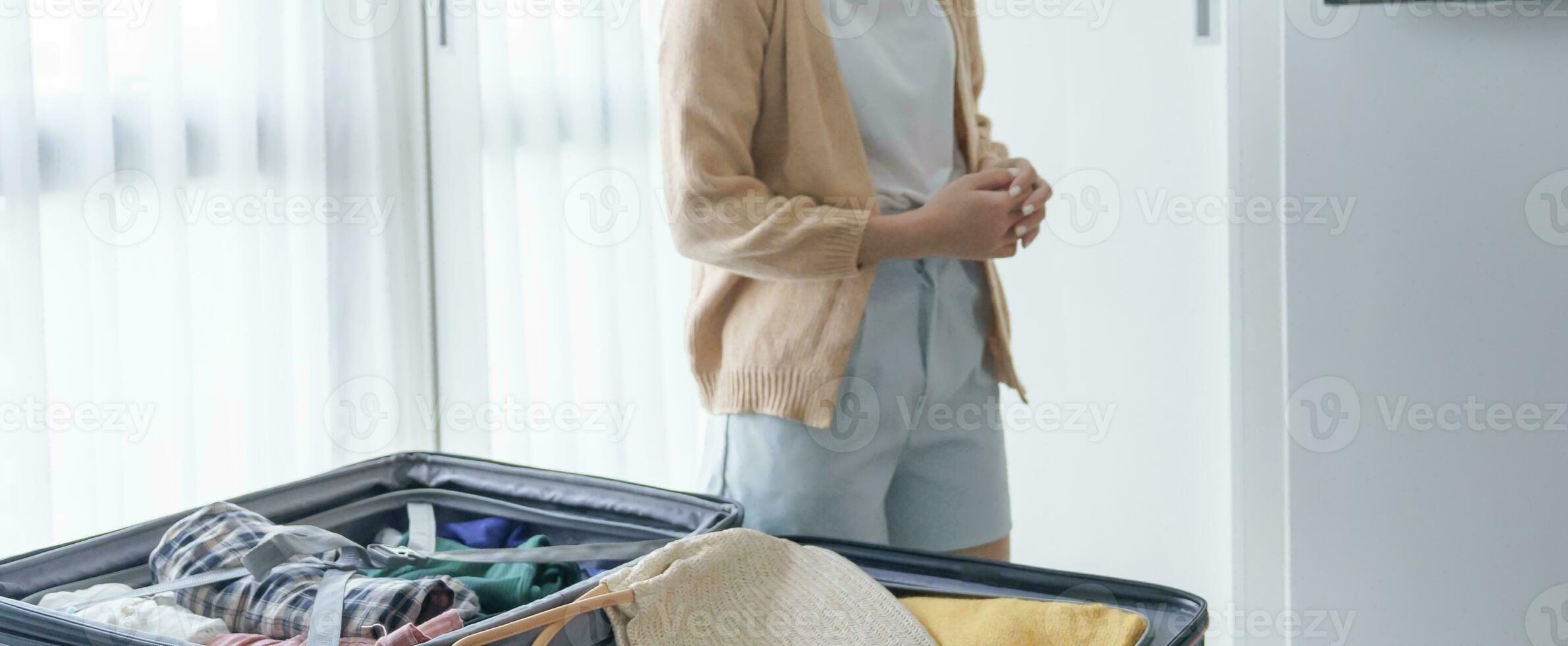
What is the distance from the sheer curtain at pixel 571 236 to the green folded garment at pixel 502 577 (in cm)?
104

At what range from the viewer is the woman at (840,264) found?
96cm

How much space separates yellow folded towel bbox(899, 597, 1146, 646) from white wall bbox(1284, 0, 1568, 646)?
902 mm

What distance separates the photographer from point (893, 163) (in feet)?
3.49

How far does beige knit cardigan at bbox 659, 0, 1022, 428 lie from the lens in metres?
0.95

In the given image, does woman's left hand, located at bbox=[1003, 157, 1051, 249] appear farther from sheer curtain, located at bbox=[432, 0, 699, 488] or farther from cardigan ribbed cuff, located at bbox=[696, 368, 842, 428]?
sheer curtain, located at bbox=[432, 0, 699, 488]

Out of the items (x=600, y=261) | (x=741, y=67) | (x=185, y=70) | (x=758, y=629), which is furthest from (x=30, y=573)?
(x=600, y=261)

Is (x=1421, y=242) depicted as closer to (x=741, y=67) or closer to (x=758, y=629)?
(x=741, y=67)

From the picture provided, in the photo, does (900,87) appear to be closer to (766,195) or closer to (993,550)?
(766,195)

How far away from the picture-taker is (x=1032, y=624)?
72 cm

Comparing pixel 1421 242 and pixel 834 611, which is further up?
pixel 1421 242

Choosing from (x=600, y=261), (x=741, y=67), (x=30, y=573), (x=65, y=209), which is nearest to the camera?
(x=30, y=573)

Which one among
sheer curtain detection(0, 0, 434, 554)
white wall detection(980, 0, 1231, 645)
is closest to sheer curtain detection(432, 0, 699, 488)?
sheer curtain detection(0, 0, 434, 554)

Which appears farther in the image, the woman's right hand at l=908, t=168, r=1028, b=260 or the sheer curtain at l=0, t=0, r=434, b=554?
the sheer curtain at l=0, t=0, r=434, b=554

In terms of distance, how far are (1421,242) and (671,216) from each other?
0.96m
